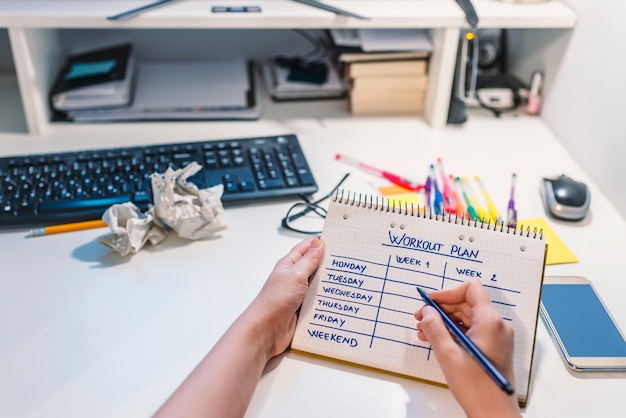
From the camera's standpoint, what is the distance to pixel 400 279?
745 mm

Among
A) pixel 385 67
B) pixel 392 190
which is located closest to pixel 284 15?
pixel 385 67

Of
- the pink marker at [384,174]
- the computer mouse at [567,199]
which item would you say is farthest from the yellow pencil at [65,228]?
the computer mouse at [567,199]

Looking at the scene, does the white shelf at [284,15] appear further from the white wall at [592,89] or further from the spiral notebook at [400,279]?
the spiral notebook at [400,279]

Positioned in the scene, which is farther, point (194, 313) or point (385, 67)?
point (385, 67)

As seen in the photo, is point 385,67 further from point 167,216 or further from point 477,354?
point 477,354

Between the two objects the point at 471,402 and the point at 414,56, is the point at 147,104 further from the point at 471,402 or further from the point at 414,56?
the point at 471,402

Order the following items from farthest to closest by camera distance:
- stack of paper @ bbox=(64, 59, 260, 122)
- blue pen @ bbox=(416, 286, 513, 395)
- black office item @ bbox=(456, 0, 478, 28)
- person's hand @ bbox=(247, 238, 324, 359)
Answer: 1. stack of paper @ bbox=(64, 59, 260, 122)
2. black office item @ bbox=(456, 0, 478, 28)
3. person's hand @ bbox=(247, 238, 324, 359)
4. blue pen @ bbox=(416, 286, 513, 395)

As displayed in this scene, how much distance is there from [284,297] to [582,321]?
1.22ft

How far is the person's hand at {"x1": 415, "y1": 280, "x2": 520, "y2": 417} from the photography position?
0.61 m

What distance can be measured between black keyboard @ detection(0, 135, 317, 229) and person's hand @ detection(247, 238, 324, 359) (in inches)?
8.9

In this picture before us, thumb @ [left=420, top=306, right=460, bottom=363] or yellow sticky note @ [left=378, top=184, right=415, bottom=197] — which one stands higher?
thumb @ [left=420, top=306, right=460, bottom=363]

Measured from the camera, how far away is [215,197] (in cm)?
90

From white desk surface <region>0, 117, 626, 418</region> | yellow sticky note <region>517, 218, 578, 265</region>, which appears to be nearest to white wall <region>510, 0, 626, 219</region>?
white desk surface <region>0, 117, 626, 418</region>

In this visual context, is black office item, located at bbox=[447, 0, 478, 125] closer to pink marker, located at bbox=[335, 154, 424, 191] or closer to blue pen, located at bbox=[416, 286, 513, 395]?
pink marker, located at bbox=[335, 154, 424, 191]
